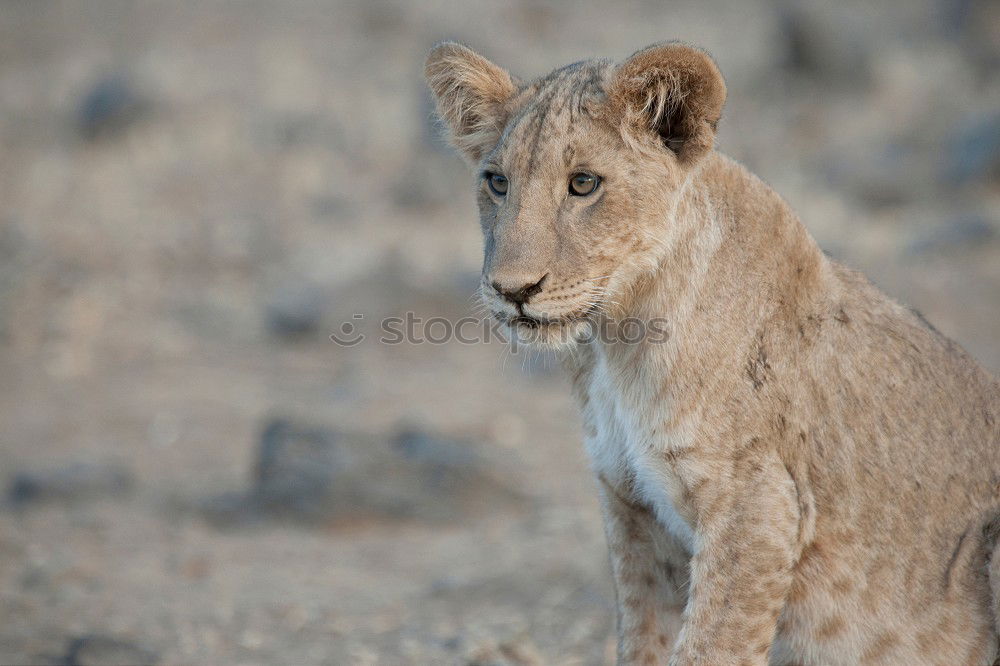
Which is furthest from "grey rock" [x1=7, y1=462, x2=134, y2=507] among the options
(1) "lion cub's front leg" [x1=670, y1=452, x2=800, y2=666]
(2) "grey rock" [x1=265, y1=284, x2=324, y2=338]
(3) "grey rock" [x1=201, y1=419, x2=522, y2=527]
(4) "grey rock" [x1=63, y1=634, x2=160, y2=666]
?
(1) "lion cub's front leg" [x1=670, y1=452, x2=800, y2=666]

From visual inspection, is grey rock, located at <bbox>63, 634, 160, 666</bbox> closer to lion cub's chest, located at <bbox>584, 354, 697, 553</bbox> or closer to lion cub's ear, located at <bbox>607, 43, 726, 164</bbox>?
lion cub's chest, located at <bbox>584, 354, 697, 553</bbox>

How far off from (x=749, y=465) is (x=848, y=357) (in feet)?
1.67

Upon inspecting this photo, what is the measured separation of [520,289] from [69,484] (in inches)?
189

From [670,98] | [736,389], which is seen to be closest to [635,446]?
[736,389]

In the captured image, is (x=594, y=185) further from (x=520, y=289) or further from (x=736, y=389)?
(x=736, y=389)

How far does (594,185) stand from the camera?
3.43m

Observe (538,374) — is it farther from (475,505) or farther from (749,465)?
(749,465)

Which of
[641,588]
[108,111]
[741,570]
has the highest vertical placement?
[108,111]

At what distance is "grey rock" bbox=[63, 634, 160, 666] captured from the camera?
4422 millimetres

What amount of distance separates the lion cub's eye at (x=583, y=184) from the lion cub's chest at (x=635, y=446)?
527 mm

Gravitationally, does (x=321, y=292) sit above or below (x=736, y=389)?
above

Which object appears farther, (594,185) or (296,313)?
(296,313)

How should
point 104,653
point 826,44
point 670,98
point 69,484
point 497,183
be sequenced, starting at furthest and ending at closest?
1. point 826,44
2. point 69,484
3. point 104,653
4. point 497,183
5. point 670,98

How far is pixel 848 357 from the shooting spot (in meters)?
3.56
